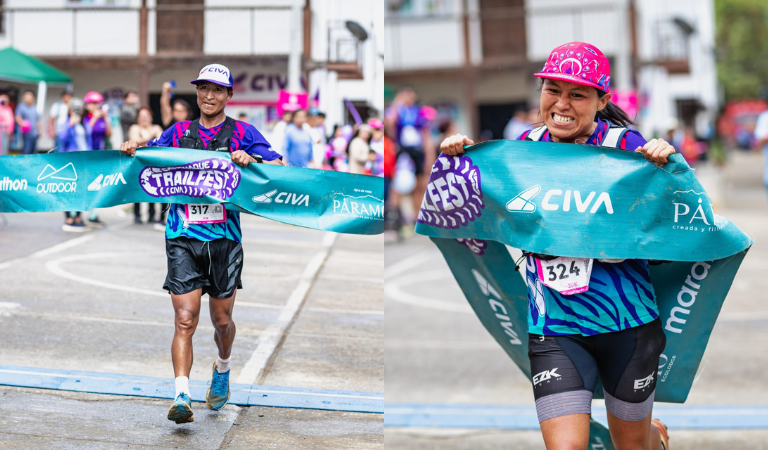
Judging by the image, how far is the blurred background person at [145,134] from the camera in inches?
194

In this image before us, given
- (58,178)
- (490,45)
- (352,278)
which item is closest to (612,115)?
(58,178)

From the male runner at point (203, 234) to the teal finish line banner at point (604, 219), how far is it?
3.55ft

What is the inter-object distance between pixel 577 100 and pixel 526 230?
0.56 m

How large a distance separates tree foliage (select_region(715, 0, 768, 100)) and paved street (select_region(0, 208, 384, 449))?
191 feet

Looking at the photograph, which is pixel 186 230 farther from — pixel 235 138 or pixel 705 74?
pixel 705 74

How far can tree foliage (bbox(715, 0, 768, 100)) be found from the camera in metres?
60.9

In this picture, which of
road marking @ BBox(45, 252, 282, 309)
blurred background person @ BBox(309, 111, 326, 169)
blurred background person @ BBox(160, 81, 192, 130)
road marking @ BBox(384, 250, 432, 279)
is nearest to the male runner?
blurred background person @ BBox(160, 81, 192, 130)

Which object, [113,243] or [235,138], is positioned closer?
[235,138]

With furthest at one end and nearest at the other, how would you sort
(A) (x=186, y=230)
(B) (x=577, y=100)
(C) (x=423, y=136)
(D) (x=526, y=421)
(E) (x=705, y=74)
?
(E) (x=705, y=74)
(C) (x=423, y=136)
(D) (x=526, y=421)
(A) (x=186, y=230)
(B) (x=577, y=100)

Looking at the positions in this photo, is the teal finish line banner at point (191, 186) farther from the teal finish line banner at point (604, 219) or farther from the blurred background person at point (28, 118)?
the teal finish line banner at point (604, 219)

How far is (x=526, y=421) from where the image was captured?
20.0 ft

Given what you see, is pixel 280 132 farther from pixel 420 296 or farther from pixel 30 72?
pixel 420 296

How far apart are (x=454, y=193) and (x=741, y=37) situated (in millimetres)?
62898

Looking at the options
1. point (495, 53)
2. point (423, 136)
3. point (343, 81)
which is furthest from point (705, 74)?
point (343, 81)
